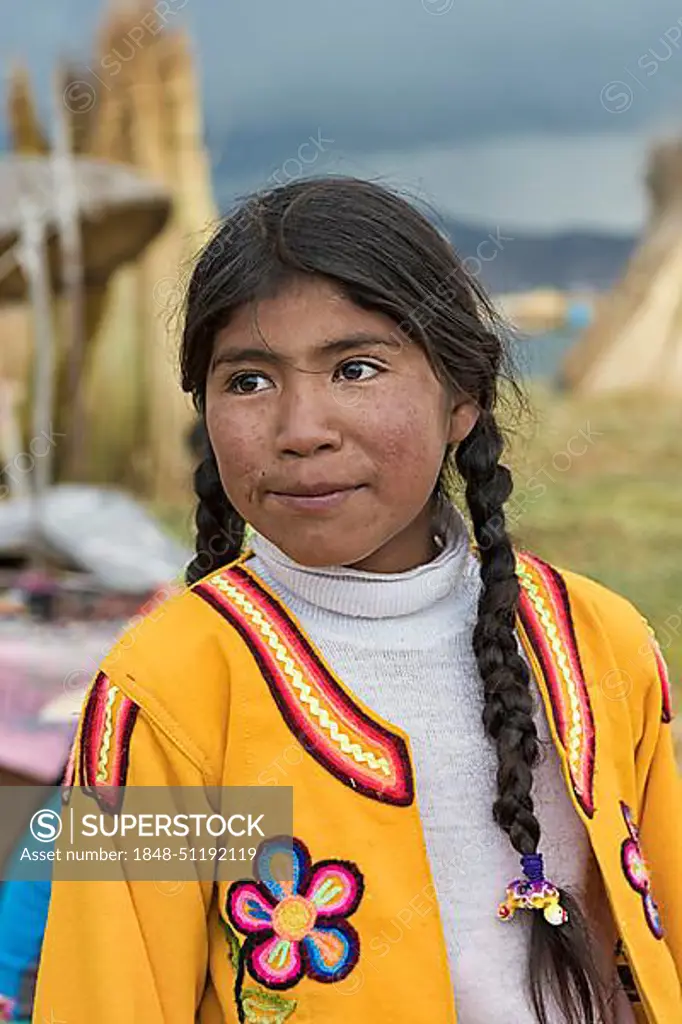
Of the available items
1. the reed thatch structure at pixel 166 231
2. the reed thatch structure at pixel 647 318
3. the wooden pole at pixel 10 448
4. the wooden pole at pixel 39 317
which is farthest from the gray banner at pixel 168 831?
the reed thatch structure at pixel 647 318

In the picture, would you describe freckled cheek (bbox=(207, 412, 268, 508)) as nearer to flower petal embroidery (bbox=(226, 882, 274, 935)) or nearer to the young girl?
the young girl

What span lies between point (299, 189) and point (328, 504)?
300 millimetres

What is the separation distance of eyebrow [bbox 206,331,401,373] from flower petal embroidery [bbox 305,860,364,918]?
430 mm

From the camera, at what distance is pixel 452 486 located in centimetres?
146

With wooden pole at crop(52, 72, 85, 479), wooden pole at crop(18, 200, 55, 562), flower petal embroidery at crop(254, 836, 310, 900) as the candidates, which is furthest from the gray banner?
wooden pole at crop(52, 72, 85, 479)

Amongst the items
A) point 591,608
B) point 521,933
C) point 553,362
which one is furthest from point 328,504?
point 553,362

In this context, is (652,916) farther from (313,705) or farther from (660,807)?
(313,705)

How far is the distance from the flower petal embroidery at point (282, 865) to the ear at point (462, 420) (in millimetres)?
390

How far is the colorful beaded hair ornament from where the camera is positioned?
1.29 meters

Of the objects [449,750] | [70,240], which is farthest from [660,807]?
[70,240]

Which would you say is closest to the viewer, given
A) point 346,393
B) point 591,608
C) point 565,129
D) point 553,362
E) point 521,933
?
point 346,393

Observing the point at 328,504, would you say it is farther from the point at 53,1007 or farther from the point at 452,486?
the point at 53,1007

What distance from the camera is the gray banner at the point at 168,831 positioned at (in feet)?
4.00

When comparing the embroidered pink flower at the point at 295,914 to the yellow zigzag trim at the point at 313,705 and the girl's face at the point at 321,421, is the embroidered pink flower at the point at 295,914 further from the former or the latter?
the girl's face at the point at 321,421
